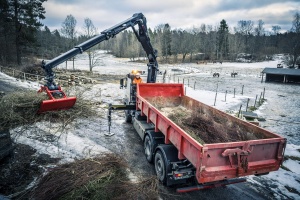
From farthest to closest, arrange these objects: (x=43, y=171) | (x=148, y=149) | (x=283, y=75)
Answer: (x=283, y=75)
(x=148, y=149)
(x=43, y=171)

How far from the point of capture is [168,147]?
5.46 meters

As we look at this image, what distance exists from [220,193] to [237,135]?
1578 mm

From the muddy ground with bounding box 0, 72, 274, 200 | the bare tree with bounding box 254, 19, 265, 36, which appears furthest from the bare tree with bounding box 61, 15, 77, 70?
the bare tree with bounding box 254, 19, 265, 36

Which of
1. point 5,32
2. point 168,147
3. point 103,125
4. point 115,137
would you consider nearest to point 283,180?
point 168,147

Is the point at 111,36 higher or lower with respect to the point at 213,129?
higher

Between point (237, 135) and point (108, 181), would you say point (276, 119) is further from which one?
point (108, 181)

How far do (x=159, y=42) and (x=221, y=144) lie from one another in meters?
72.5

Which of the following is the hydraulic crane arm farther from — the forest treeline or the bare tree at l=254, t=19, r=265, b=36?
the bare tree at l=254, t=19, r=265, b=36

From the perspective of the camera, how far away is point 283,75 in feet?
104

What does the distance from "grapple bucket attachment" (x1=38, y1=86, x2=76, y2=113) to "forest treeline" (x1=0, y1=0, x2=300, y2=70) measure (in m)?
25.7

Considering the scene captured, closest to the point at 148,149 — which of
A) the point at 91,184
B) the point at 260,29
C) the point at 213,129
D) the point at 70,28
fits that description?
the point at 213,129

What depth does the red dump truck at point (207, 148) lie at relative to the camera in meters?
4.12

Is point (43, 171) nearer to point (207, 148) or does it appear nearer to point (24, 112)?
point (24, 112)

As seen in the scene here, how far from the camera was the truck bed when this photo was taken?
4.07 m
